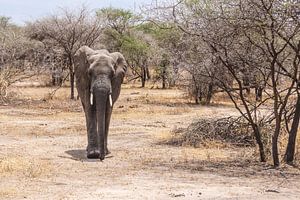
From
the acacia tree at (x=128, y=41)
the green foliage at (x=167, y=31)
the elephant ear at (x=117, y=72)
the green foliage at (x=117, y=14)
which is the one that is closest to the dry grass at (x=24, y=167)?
the elephant ear at (x=117, y=72)

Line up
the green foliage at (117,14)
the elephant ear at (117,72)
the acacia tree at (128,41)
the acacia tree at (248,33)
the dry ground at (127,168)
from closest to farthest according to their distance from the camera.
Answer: the dry ground at (127,168), the acacia tree at (248,33), the elephant ear at (117,72), the acacia tree at (128,41), the green foliage at (117,14)

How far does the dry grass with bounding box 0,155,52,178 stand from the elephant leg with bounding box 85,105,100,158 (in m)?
1.13

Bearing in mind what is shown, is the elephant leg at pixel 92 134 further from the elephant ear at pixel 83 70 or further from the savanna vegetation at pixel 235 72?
the savanna vegetation at pixel 235 72

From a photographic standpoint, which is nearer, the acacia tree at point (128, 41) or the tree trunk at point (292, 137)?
A: the tree trunk at point (292, 137)

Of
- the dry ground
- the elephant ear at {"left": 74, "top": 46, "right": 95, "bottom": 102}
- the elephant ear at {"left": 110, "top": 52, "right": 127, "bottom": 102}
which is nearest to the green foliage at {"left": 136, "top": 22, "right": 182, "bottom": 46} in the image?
the elephant ear at {"left": 110, "top": 52, "right": 127, "bottom": 102}

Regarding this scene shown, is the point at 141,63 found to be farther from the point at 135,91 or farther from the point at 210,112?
the point at 210,112

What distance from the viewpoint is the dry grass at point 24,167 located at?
10.6m

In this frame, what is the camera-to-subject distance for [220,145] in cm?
1491

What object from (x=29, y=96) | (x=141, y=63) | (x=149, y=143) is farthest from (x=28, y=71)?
(x=149, y=143)

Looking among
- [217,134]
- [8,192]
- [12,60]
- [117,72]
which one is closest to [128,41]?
[12,60]

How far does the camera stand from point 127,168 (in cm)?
1162

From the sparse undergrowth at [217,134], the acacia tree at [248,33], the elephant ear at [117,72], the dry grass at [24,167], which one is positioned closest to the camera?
the acacia tree at [248,33]

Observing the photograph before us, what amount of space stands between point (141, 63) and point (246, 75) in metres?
29.1

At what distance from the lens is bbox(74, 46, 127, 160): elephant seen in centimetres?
1275
